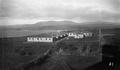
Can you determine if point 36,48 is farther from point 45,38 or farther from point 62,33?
point 62,33

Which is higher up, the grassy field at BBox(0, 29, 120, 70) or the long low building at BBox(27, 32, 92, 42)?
the long low building at BBox(27, 32, 92, 42)

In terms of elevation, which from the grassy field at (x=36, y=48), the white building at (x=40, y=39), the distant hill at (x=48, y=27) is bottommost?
the grassy field at (x=36, y=48)

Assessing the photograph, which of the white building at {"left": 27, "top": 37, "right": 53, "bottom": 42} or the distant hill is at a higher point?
the distant hill

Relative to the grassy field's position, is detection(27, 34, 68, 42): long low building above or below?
above

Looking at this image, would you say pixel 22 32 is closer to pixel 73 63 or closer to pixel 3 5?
pixel 3 5

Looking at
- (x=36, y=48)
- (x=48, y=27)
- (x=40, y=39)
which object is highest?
(x=48, y=27)

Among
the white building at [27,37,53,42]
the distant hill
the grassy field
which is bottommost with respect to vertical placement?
the grassy field

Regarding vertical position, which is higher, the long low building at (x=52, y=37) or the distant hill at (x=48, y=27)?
the distant hill at (x=48, y=27)

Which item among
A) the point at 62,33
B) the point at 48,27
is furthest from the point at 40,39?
the point at 62,33

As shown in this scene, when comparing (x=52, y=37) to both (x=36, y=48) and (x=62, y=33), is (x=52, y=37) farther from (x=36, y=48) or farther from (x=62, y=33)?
(x=36, y=48)

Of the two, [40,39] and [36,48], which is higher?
[40,39]
